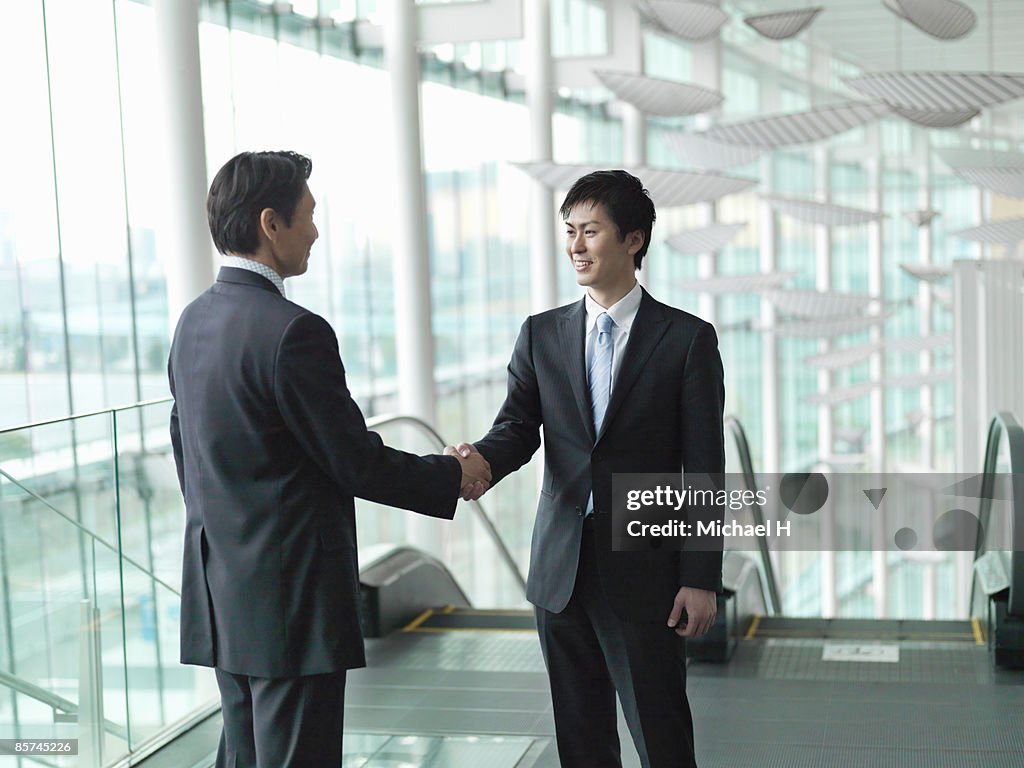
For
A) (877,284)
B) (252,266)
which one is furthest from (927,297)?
(252,266)

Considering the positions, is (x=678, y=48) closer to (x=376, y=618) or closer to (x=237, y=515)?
(x=376, y=618)

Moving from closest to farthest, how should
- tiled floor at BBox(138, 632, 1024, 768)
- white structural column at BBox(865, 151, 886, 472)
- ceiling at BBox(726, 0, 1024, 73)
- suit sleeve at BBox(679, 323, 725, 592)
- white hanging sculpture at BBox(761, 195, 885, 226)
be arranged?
suit sleeve at BBox(679, 323, 725, 592)
tiled floor at BBox(138, 632, 1024, 768)
white hanging sculpture at BBox(761, 195, 885, 226)
ceiling at BBox(726, 0, 1024, 73)
white structural column at BBox(865, 151, 886, 472)

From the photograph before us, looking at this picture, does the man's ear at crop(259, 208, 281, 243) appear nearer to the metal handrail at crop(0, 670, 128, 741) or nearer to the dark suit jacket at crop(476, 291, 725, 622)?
the dark suit jacket at crop(476, 291, 725, 622)

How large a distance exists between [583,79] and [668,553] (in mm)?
10992

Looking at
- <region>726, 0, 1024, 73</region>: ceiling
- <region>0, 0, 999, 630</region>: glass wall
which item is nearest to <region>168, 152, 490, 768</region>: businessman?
<region>0, 0, 999, 630</region>: glass wall

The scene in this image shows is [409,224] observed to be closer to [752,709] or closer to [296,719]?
[752,709]

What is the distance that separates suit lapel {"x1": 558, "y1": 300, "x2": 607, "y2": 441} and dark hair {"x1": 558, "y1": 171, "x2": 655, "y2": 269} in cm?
26

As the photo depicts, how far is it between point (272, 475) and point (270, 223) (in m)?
0.63

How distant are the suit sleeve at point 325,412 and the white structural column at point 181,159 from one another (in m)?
4.02

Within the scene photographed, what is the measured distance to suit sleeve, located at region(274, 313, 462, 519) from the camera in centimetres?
293

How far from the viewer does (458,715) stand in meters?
5.50

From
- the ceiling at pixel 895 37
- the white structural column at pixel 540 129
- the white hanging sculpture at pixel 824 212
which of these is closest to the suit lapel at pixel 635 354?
the white hanging sculpture at pixel 824 212

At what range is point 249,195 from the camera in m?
2.97

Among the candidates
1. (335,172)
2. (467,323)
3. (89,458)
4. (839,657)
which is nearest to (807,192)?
(467,323)
